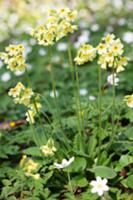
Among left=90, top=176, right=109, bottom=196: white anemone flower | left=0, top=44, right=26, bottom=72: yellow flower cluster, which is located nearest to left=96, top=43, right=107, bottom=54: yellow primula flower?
left=0, top=44, right=26, bottom=72: yellow flower cluster

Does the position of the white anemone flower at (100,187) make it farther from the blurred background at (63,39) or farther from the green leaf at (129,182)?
the blurred background at (63,39)

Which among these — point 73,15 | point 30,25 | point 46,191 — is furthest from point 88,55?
point 30,25

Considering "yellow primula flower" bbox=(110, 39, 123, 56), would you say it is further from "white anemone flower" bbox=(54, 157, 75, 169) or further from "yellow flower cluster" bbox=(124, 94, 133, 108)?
"white anemone flower" bbox=(54, 157, 75, 169)

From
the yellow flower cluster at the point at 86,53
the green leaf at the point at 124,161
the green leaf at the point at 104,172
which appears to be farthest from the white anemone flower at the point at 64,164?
the yellow flower cluster at the point at 86,53

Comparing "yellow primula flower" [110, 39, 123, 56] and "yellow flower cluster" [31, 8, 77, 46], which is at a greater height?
"yellow flower cluster" [31, 8, 77, 46]

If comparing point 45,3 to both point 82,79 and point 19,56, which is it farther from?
point 19,56
